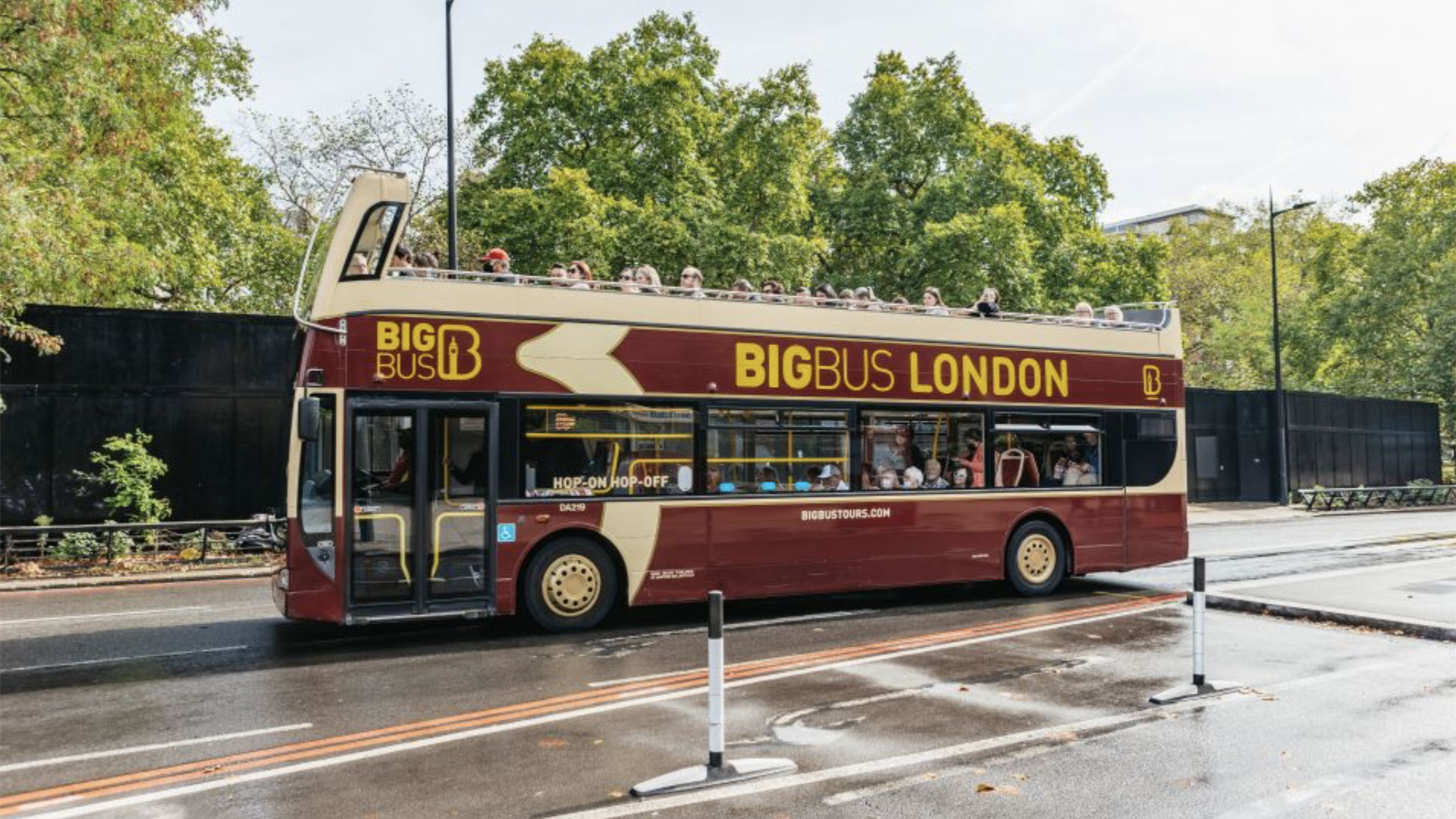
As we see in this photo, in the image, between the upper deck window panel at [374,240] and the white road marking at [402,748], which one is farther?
the upper deck window panel at [374,240]

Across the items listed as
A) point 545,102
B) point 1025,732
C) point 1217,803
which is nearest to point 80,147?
point 545,102

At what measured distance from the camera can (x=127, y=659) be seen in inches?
372

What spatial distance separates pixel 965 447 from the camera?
12703 mm

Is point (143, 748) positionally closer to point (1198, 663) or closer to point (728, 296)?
point (728, 296)

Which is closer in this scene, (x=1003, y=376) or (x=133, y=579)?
(x=1003, y=376)

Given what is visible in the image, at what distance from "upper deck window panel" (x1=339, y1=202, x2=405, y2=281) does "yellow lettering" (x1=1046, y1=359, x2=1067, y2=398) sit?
26.6ft

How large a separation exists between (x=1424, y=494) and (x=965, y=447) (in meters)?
33.6

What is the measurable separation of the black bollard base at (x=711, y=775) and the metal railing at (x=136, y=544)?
1388 cm

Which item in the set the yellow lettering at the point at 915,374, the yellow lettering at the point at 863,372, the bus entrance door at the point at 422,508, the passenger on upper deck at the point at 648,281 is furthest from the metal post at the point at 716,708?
the yellow lettering at the point at 915,374

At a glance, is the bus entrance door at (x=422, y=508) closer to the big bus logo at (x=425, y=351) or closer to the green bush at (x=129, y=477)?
the big bus logo at (x=425, y=351)

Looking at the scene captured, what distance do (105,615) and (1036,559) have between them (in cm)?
1137

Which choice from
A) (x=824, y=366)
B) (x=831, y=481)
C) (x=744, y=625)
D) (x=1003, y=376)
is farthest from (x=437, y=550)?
(x=1003, y=376)

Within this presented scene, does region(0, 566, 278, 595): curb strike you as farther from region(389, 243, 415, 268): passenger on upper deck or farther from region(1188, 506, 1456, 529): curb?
region(1188, 506, 1456, 529): curb

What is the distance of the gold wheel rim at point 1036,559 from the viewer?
518 inches
